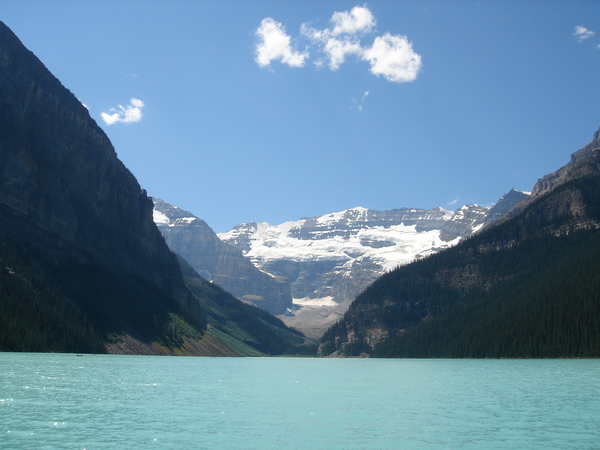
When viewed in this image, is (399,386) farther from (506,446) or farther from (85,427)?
(85,427)

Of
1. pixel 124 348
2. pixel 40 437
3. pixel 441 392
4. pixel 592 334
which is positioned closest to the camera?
pixel 40 437

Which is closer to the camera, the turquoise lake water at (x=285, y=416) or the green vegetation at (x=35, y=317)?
the turquoise lake water at (x=285, y=416)

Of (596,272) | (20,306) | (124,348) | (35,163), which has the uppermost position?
(35,163)

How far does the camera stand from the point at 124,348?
6796 inches

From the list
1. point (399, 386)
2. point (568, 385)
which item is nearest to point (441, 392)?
point (399, 386)

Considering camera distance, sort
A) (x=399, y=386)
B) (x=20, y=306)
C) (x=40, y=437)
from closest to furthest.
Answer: (x=40, y=437), (x=399, y=386), (x=20, y=306)

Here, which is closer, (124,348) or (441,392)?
(441,392)

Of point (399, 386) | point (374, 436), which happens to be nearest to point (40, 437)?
point (374, 436)

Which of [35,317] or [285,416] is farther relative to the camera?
[35,317]

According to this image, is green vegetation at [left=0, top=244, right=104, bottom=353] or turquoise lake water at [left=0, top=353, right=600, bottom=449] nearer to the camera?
turquoise lake water at [left=0, top=353, right=600, bottom=449]

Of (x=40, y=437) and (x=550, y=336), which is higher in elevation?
(x=550, y=336)

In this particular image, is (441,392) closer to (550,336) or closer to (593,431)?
(593,431)

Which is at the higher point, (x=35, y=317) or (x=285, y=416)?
(x=35, y=317)

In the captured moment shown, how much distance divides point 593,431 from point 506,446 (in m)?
9.54
